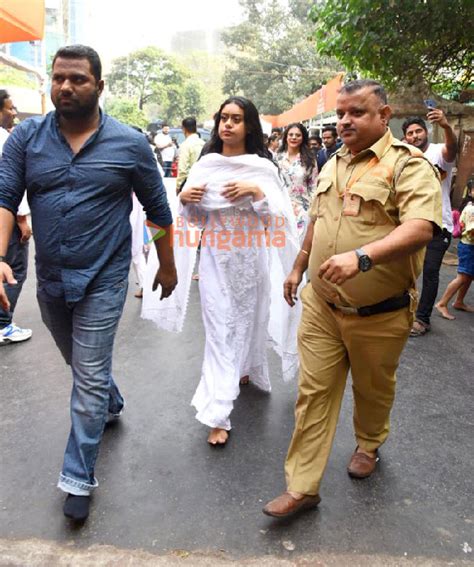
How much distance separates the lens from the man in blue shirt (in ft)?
7.43

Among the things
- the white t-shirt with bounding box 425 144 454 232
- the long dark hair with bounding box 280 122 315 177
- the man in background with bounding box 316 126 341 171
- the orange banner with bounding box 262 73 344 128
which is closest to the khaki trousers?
the white t-shirt with bounding box 425 144 454 232

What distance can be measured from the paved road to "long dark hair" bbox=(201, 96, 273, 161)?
158 centimetres

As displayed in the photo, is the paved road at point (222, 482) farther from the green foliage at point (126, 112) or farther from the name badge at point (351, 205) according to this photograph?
the green foliage at point (126, 112)

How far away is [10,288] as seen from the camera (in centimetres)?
450

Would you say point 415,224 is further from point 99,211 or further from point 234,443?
point 234,443

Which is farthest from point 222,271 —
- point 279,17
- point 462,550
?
point 279,17

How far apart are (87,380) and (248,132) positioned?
5.53ft

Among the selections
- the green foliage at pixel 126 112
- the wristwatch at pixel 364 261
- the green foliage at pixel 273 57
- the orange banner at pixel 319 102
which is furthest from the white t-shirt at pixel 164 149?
the green foliage at pixel 126 112

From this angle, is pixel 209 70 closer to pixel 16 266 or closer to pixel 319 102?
pixel 319 102

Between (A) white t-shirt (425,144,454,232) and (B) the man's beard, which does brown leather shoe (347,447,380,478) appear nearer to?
(B) the man's beard

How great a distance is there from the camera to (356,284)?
89.6 inches

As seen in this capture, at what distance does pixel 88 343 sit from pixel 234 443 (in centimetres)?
111

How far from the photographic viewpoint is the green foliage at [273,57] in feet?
119

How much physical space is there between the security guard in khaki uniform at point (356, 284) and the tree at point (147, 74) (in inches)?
2039
